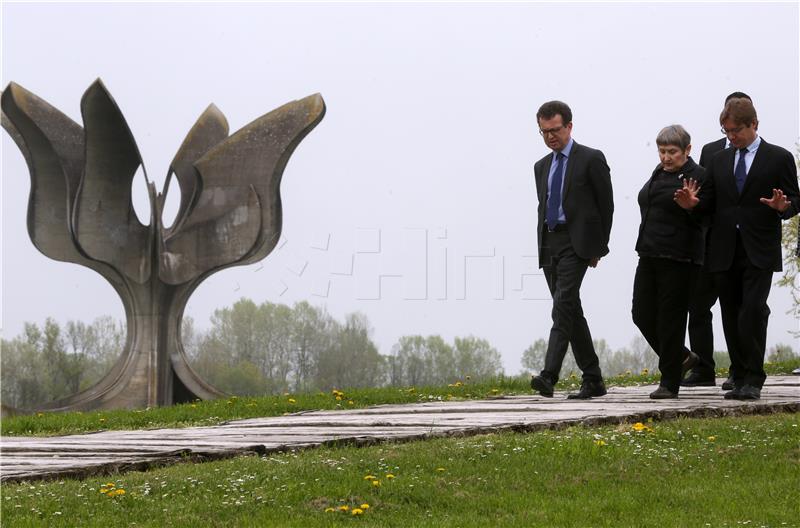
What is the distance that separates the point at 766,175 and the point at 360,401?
4422 mm

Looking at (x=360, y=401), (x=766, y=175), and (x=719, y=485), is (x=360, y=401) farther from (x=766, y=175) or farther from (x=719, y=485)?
(x=719, y=485)

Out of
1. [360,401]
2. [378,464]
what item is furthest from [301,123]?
[378,464]

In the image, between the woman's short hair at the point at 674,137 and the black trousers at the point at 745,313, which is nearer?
the black trousers at the point at 745,313

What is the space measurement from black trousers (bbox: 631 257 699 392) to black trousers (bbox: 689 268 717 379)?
1.36 m

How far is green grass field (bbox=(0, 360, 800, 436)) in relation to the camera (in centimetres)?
1008

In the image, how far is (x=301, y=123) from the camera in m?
24.4

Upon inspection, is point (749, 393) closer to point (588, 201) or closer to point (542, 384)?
point (542, 384)

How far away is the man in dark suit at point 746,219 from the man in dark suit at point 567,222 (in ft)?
2.10

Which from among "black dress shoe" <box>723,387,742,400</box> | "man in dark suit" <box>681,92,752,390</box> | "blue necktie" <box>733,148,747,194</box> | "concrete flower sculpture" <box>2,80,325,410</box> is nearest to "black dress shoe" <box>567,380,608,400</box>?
"black dress shoe" <box>723,387,742,400</box>

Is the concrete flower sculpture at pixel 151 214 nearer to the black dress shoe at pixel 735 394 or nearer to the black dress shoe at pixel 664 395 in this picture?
the black dress shoe at pixel 664 395

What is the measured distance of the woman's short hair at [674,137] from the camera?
26.8 feet

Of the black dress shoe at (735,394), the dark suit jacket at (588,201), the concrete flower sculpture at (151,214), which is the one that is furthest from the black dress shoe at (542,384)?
the concrete flower sculpture at (151,214)

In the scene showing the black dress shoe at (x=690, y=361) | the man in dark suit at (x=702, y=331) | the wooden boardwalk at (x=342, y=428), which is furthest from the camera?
the man in dark suit at (x=702, y=331)

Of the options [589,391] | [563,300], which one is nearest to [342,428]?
[563,300]
